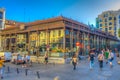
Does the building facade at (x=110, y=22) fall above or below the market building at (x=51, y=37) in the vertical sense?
above

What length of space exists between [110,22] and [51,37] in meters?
74.3

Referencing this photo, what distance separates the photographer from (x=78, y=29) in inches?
1265

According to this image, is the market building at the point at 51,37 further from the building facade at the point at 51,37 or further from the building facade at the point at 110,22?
the building facade at the point at 110,22

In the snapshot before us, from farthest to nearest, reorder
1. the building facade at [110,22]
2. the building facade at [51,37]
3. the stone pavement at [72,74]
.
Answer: the building facade at [110,22] < the building facade at [51,37] < the stone pavement at [72,74]

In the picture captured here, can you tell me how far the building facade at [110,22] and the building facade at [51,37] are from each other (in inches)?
2320

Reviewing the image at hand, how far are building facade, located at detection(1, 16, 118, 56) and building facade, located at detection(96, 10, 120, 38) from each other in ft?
193

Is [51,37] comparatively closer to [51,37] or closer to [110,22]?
[51,37]

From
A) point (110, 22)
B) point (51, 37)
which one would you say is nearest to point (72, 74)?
point (51, 37)

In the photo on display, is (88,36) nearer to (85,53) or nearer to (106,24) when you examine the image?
(85,53)

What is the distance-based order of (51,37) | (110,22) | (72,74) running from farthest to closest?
1. (110,22)
2. (51,37)
3. (72,74)

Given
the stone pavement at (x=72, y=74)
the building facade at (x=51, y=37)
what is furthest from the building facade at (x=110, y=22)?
the stone pavement at (x=72, y=74)

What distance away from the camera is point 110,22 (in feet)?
326

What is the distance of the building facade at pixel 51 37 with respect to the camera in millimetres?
30250

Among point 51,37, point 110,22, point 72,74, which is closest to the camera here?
point 72,74
